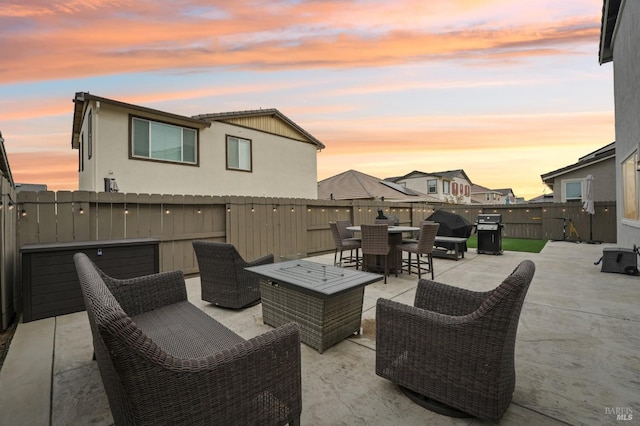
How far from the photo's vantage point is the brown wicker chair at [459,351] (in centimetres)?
151

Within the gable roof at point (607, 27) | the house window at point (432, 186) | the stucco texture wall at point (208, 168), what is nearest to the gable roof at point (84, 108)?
the stucco texture wall at point (208, 168)

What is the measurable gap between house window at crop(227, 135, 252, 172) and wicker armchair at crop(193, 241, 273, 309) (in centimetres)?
720

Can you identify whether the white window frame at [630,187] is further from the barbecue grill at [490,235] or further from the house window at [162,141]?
the house window at [162,141]

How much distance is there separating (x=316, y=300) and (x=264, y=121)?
33.7 ft

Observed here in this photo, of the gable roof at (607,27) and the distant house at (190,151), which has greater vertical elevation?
the gable roof at (607,27)

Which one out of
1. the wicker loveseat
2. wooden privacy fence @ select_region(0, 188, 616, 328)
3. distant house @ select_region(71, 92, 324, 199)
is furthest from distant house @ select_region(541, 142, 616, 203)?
the wicker loveseat

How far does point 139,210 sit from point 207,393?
4.65 m

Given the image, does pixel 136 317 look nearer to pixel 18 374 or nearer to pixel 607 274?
pixel 18 374

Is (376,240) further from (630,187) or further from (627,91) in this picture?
(627,91)

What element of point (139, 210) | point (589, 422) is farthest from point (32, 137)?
point (589, 422)

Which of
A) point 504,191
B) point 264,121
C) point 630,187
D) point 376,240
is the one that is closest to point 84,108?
point 264,121

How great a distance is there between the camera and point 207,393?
3.80 feet

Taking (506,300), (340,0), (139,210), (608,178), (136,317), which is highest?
(340,0)

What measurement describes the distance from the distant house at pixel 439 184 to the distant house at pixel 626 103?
1857cm
